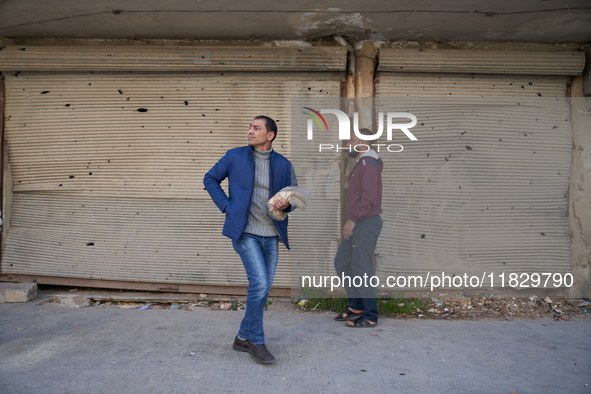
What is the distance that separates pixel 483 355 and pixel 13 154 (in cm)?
581

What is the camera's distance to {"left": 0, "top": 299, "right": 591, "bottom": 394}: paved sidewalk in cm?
289

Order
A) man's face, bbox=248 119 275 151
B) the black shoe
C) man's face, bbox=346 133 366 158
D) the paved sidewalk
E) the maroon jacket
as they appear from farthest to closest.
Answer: man's face, bbox=346 133 366 158, the maroon jacket, man's face, bbox=248 119 275 151, the black shoe, the paved sidewalk

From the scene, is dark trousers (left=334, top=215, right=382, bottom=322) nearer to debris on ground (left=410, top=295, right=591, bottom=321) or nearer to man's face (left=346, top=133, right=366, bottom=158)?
man's face (left=346, top=133, right=366, bottom=158)

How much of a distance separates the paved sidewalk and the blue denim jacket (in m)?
1.03

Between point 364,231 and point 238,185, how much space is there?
1.60 meters

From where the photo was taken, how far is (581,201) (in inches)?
205

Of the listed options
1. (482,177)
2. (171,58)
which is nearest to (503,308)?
(482,177)

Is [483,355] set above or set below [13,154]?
below

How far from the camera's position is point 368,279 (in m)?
4.25

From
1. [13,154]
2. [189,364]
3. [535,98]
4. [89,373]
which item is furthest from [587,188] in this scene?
[13,154]

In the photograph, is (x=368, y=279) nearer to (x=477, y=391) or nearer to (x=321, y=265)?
(x=321, y=265)

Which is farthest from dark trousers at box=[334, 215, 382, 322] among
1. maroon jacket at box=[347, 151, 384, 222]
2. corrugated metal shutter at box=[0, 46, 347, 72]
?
corrugated metal shutter at box=[0, 46, 347, 72]

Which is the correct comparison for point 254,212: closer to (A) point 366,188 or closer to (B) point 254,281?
(B) point 254,281

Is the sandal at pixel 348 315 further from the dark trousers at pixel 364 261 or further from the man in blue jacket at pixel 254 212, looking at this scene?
the man in blue jacket at pixel 254 212
